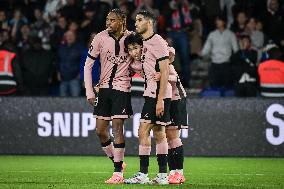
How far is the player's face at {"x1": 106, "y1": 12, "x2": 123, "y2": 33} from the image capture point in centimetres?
1188

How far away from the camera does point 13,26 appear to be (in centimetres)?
2083

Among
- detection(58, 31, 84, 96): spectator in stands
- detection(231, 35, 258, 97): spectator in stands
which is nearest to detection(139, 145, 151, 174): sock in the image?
detection(231, 35, 258, 97): spectator in stands

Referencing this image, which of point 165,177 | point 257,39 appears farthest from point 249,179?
point 257,39

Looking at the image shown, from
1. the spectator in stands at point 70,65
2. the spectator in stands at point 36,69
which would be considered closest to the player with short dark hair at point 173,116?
the spectator in stands at point 70,65

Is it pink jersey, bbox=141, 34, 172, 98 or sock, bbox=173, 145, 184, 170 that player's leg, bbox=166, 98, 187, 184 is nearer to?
sock, bbox=173, 145, 184, 170

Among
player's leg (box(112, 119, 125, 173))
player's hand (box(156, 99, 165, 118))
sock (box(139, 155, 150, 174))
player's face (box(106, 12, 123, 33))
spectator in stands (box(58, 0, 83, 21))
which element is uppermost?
spectator in stands (box(58, 0, 83, 21))

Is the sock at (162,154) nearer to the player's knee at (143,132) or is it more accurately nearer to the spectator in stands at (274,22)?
the player's knee at (143,132)

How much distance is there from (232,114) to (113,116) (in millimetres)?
5318

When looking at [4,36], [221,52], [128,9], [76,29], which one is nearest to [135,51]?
[221,52]

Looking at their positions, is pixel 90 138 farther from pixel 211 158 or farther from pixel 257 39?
pixel 257 39

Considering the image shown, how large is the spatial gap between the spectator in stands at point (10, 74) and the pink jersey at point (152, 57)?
6938 mm

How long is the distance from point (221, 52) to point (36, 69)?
3864 mm

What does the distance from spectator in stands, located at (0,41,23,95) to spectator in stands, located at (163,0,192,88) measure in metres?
3.37

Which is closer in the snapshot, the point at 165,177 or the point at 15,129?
the point at 165,177
